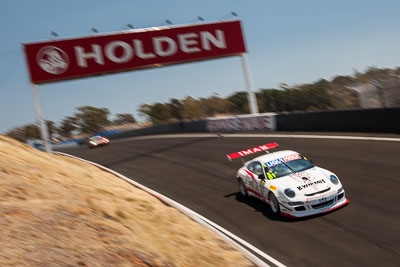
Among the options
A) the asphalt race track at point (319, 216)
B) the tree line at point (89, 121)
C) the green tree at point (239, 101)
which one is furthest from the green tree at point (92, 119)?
the asphalt race track at point (319, 216)

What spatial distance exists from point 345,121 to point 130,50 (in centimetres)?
1727

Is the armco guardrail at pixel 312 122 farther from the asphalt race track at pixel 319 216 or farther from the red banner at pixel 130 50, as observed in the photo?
the red banner at pixel 130 50

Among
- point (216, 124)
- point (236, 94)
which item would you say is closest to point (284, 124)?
point (216, 124)

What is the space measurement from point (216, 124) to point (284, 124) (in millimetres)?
7381

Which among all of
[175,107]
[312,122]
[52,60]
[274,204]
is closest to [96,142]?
[52,60]

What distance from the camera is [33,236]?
6.13 metres

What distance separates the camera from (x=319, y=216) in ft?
31.3

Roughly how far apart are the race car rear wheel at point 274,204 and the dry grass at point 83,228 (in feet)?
5.85

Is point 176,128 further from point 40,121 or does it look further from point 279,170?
point 279,170

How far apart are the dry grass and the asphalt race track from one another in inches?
44.3

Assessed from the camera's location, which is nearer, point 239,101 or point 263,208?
point 263,208

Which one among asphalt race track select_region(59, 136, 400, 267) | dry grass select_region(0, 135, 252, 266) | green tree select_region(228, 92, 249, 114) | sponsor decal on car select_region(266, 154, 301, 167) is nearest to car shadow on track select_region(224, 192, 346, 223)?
asphalt race track select_region(59, 136, 400, 267)

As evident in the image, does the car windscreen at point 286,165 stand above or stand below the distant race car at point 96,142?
above

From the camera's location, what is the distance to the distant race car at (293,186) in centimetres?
948
